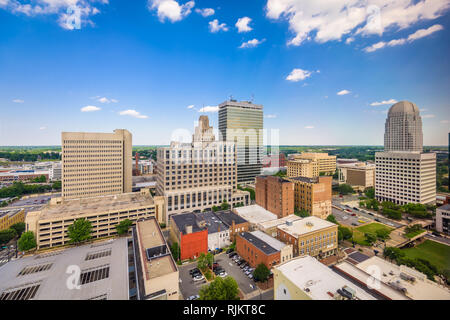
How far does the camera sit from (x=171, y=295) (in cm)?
1351

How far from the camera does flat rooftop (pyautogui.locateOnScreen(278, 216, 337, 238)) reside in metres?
20.9

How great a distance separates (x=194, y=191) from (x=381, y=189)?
36039 mm

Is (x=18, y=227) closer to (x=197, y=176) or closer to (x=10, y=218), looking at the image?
(x=10, y=218)

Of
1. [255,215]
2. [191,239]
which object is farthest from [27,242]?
[255,215]

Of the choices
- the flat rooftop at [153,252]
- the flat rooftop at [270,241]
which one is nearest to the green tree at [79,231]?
the flat rooftop at [153,252]

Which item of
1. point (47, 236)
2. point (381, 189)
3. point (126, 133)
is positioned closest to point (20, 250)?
point (47, 236)

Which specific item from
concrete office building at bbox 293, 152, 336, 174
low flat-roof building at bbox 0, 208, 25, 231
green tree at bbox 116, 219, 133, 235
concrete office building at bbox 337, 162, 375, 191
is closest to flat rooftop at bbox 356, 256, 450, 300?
green tree at bbox 116, 219, 133, 235

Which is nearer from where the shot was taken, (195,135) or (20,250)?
(20,250)

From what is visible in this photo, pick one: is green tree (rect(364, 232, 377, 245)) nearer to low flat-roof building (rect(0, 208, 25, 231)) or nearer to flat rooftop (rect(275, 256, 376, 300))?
flat rooftop (rect(275, 256, 376, 300))

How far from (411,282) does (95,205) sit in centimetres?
3383

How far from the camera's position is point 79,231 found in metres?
22.7

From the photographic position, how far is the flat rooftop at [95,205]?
25047mm

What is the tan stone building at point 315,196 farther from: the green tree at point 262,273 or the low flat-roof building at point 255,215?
the green tree at point 262,273

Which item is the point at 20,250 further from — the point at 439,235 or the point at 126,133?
the point at 439,235
